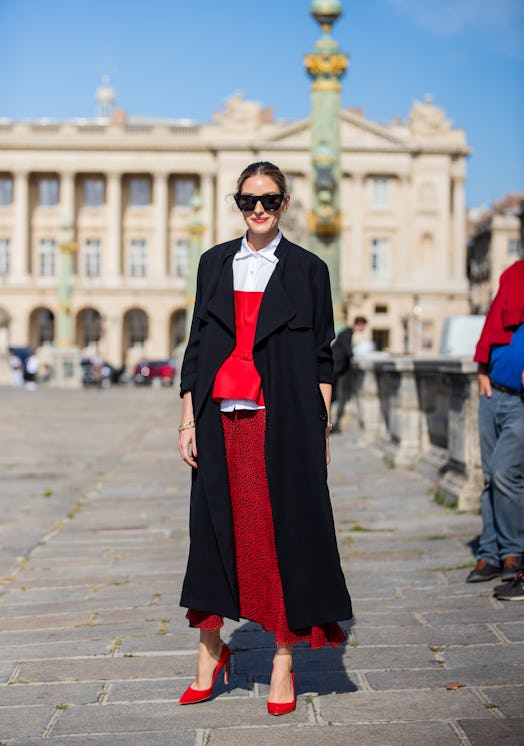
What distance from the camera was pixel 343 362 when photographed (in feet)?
57.1

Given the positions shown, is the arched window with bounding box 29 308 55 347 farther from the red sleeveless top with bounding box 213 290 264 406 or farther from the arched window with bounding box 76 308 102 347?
the red sleeveless top with bounding box 213 290 264 406

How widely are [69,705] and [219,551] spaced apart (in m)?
0.82

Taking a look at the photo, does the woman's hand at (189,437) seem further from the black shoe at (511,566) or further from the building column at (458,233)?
the building column at (458,233)

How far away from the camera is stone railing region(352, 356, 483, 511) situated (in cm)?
920

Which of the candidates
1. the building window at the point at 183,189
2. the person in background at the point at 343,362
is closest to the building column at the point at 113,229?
the building window at the point at 183,189

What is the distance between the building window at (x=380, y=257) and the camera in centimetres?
8138

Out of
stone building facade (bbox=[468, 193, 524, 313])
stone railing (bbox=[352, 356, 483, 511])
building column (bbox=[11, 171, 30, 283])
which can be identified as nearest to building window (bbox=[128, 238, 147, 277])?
building column (bbox=[11, 171, 30, 283])

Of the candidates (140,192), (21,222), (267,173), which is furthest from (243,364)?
(140,192)

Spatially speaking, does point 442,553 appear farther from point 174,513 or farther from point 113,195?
point 113,195

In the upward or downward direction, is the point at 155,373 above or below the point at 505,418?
below

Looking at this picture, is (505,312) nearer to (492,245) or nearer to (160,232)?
(160,232)

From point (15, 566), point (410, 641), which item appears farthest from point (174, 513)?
point (410, 641)

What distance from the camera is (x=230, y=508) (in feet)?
14.1

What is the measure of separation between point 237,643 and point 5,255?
79.7 metres
